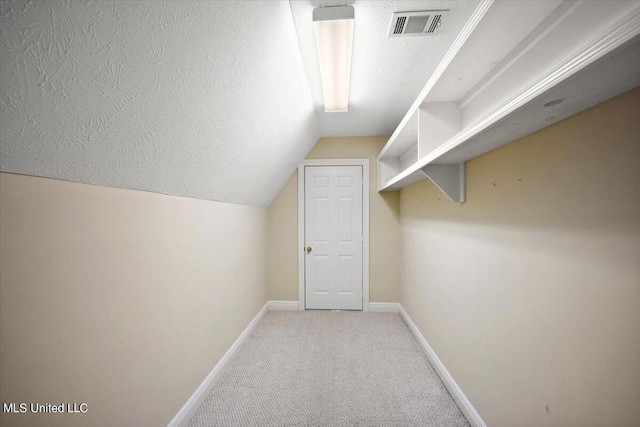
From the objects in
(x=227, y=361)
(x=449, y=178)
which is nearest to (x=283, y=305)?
(x=227, y=361)

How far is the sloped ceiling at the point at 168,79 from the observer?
1.96ft

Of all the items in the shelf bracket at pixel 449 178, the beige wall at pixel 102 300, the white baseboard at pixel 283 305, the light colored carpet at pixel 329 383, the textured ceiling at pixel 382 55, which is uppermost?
the textured ceiling at pixel 382 55

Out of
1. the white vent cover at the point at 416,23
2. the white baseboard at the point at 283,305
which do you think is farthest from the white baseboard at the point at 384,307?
the white vent cover at the point at 416,23

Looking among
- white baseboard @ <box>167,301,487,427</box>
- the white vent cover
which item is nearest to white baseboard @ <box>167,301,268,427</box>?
white baseboard @ <box>167,301,487,427</box>

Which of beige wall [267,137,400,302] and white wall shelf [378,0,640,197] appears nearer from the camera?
white wall shelf [378,0,640,197]

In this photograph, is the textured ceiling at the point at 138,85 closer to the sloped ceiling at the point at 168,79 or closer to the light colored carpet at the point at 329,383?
the sloped ceiling at the point at 168,79

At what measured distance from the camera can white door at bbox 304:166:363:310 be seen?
3.26 meters

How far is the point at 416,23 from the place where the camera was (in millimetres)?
1339

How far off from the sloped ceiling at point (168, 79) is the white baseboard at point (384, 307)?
2.37 m

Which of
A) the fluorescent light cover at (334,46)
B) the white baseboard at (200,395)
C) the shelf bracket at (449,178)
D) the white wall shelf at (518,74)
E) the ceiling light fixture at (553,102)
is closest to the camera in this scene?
the white wall shelf at (518,74)

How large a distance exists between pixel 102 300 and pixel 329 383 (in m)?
1.61

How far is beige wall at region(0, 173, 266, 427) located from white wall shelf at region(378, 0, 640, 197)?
148 centimetres

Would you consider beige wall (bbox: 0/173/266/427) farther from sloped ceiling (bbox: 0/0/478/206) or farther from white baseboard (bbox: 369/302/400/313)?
white baseboard (bbox: 369/302/400/313)

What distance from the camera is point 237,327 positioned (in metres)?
2.30
